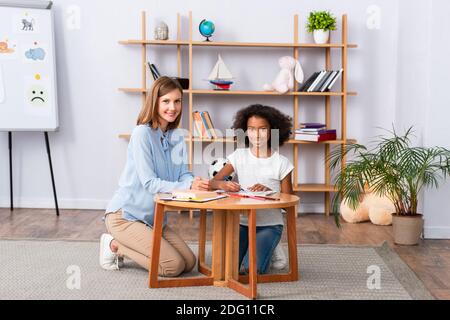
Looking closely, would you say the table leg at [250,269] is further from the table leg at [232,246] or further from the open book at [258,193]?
the open book at [258,193]

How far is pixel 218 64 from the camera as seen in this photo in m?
5.04

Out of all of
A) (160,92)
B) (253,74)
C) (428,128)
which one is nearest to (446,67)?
(428,128)

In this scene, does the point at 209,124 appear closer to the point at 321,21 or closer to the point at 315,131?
the point at 315,131

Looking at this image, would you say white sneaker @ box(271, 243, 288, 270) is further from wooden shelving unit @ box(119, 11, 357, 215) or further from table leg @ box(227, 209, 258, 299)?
wooden shelving unit @ box(119, 11, 357, 215)

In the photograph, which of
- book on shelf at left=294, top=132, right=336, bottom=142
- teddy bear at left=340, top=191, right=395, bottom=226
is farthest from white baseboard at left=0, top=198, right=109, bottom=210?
teddy bear at left=340, top=191, right=395, bottom=226

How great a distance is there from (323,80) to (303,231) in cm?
121

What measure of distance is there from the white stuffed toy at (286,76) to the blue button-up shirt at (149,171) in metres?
1.83

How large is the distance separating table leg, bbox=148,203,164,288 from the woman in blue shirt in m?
0.20

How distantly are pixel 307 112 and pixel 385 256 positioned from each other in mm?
1846

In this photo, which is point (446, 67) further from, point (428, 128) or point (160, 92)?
point (160, 92)

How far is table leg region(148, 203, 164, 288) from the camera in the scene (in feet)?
9.55

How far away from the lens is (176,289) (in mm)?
2996

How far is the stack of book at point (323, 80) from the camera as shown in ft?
16.5

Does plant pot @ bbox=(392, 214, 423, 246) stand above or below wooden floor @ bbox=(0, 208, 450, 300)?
above
